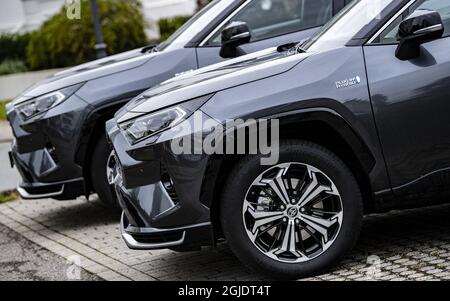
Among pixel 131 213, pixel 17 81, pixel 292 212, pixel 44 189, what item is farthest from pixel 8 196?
pixel 17 81

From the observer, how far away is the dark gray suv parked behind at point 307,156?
547cm

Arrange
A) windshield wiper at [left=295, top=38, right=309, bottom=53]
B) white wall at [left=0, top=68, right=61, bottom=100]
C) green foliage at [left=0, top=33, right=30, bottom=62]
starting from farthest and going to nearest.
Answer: green foliage at [left=0, top=33, right=30, bottom=62]
white wall at [left=0, top=68, right=61, bottom=100]
windshield wiper at [left=295, top=38, right=309, bottom=53]

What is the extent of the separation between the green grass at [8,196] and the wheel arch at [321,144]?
456cm

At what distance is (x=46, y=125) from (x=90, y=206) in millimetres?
1427

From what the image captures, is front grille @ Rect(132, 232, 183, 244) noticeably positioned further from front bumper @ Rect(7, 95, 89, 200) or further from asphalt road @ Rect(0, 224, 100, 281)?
front bumper @ Rect(7, 95, 89, 200)

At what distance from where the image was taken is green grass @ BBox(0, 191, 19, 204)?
9609 millimetres

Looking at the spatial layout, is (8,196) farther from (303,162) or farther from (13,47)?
(13,47)

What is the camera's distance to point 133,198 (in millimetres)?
5703

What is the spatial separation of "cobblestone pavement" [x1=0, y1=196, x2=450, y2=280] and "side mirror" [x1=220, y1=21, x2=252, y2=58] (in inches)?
66.9

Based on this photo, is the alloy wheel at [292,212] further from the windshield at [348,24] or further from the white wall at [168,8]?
the white wall at [168,8]

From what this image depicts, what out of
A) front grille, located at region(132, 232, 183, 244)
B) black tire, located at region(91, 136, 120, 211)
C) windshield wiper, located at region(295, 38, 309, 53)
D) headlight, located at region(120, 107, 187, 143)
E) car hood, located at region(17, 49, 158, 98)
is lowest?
black tire, located at region(91, 136, 120, 211)

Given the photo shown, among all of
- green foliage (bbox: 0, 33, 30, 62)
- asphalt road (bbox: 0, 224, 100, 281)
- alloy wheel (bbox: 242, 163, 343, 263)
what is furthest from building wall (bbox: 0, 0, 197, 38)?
alloy wheel (bbox: 242, 163, 343, 263)

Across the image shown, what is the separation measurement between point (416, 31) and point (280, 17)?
2.67 m

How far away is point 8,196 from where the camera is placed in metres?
9.77
